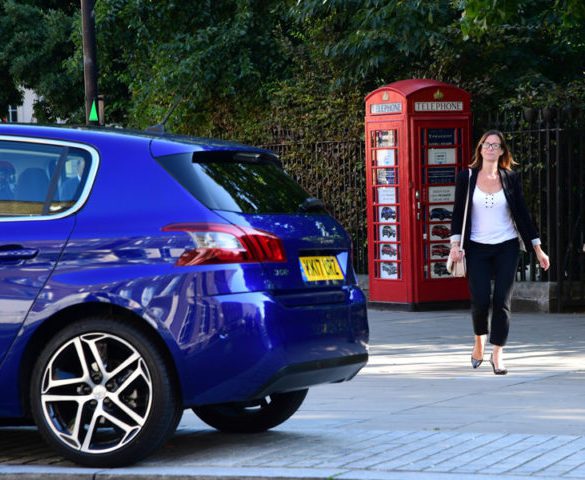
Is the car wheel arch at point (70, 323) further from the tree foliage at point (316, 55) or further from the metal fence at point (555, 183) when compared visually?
the metal fence at point (555, 183)

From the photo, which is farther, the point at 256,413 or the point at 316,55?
the point at 316,55

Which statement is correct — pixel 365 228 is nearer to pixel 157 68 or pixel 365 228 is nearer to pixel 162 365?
pixel 157 68

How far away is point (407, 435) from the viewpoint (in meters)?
7.36

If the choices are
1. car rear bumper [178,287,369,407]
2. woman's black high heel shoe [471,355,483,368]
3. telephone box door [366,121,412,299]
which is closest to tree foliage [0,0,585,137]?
telephone box door [366,121,412,299]

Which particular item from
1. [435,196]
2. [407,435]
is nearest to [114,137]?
[407,435]

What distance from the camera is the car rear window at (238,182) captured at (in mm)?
6922

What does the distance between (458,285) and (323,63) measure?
4.35 m

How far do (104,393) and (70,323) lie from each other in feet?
1.23

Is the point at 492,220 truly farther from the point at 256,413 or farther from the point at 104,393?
the point at 104,393

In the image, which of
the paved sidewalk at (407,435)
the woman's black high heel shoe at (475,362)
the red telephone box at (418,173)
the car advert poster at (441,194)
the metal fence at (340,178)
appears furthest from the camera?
the metal fence at (340,178)

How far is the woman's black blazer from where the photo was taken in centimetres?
1020

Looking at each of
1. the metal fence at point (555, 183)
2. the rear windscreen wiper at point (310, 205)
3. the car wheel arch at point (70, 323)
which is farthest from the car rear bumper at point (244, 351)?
the metal fence at point (555, 183)

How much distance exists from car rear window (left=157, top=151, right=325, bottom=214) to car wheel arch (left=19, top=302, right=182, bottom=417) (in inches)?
25.5

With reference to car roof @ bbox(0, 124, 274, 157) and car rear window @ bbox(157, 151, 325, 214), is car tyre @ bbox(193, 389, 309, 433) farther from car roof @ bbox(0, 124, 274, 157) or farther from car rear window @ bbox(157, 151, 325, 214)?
car roof @ bbox(0, 124, 274, 157)
